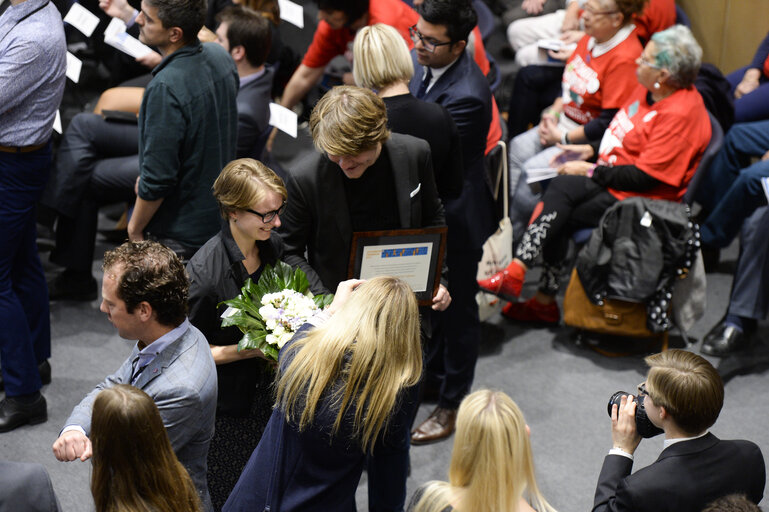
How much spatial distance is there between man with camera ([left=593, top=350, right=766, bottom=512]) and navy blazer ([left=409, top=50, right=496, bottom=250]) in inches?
52.1

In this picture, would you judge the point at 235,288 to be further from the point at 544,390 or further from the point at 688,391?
the point at 544,390

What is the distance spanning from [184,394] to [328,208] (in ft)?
3.06

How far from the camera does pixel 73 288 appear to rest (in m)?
4.95

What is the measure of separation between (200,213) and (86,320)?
146 cm

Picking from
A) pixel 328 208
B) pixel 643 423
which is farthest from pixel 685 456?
pixel 328 208

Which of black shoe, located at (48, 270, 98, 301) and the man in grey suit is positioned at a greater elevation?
the man in grey suit

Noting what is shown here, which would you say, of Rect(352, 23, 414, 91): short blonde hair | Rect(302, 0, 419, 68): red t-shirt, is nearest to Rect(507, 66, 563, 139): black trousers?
Rect(302, 0, 419, 68): red t-shirt

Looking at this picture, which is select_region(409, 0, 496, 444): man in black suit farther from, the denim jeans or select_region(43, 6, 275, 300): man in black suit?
the denim jeans

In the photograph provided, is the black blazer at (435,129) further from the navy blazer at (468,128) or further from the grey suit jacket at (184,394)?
the grey suit jacket at (184,394)

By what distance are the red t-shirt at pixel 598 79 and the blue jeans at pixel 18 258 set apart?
288 centimetres

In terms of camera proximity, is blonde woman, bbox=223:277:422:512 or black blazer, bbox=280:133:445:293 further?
black blazer, bbox=280:133:445:293

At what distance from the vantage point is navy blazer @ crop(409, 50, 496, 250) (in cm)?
372

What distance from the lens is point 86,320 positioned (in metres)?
4.80

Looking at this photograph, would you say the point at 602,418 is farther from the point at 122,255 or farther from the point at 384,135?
the point at 122,255
